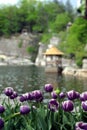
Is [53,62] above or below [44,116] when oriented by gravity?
below

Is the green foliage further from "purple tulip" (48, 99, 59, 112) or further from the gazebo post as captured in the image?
"purple tulip" (48, 99, 59, 112)

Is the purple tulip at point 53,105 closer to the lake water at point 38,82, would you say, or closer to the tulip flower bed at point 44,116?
the tulip flower bed at point 44,116

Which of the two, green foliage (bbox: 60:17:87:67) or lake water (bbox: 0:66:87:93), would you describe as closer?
lake water (bbox: 0:66:87:93)

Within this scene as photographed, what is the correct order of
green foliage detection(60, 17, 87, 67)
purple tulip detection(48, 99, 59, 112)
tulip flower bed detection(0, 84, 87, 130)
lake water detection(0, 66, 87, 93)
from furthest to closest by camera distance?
green foliage detection(60, 17, 87, 67)
lake water detection(0, 66, 87, 93)
purple tulip detection(48, 99, 59, 112)
tulip flower bed detection(0, 84, 87, 130)

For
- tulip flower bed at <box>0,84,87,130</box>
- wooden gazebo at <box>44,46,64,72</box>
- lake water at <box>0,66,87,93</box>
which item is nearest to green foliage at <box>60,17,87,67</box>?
wooden gazebo at <box>44,46,64,72</box>

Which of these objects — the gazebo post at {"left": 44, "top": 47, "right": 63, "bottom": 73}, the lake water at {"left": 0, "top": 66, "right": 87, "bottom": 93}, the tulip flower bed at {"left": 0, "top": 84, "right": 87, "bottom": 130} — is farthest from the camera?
the gazebo post at {"left": 44, "top": 47, "right": 63, "bottom": 73}

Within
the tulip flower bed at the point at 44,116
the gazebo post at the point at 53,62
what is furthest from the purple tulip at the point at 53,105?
the gazebo post at the point at 53,62

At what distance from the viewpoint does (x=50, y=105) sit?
5.91 metres

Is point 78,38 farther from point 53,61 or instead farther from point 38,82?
point 38,82

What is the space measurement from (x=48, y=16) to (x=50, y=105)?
4183 inches

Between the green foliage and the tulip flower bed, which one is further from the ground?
the tulip flower bed

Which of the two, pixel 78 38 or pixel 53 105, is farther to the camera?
pixel 78 38

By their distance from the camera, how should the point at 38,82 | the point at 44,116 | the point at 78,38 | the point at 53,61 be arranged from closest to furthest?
the point at 44,116 → the point at 38,82 → the point at 53,61 → the point at 78,38

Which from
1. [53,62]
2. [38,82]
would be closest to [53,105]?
[38,82]
